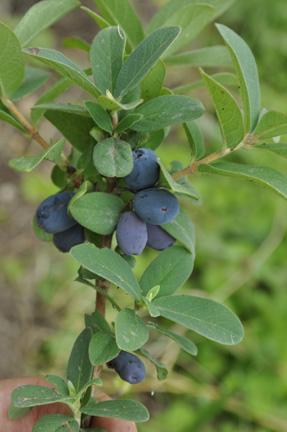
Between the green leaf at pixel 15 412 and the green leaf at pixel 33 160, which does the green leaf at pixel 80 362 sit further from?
the green leaf at pixel 33 160

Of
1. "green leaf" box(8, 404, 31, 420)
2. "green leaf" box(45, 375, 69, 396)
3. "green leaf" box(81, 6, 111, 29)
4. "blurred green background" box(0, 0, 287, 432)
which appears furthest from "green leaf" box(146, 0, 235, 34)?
"blurred green background" box(0, 0, 287, 432)

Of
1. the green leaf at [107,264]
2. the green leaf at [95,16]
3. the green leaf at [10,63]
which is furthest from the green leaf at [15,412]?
the green leaf at [95,16]

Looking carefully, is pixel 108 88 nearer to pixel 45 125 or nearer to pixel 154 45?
pixel 154 45

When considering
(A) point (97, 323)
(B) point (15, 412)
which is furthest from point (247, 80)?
(B) point (15, 412)

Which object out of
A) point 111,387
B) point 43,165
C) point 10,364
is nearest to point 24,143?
point 43,165

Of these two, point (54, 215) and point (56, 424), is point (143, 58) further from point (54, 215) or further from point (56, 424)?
point (56, 424)

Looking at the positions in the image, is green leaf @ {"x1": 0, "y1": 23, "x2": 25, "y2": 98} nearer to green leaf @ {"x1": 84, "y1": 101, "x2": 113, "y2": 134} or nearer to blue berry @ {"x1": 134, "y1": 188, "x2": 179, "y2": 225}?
green leaf @ {"x1": 84, "y1": 101, "x2": 113, "y2": 134}

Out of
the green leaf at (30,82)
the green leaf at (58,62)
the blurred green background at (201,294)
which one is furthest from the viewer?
the blurred green background at (201,294)
